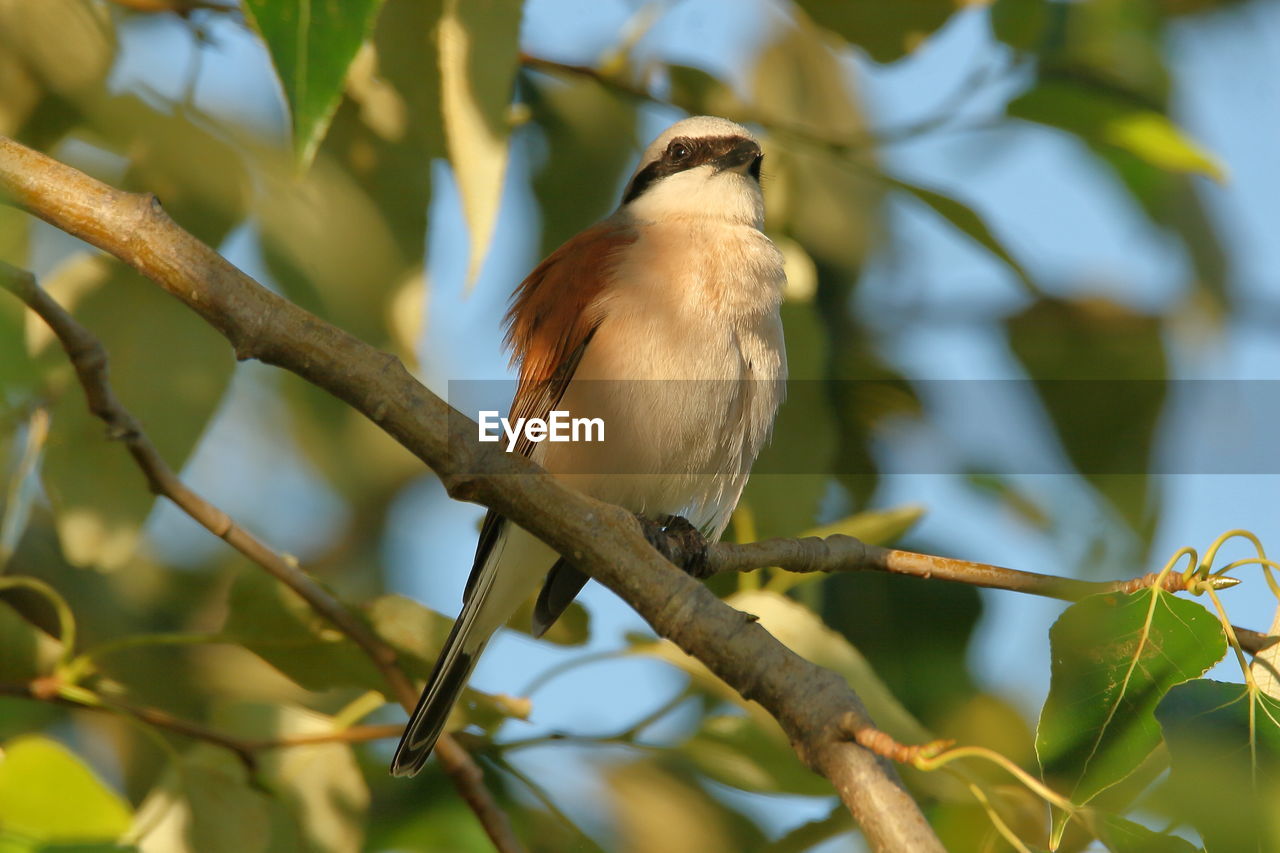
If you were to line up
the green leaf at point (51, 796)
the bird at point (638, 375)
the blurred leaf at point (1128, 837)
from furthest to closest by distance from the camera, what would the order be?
the bird at point (638, 375) < the green leaf at point (51, 796) < the blurred leaf at point (1128, 837)

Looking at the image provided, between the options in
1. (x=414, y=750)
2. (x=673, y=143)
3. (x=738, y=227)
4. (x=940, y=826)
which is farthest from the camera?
(x=673, y=143)

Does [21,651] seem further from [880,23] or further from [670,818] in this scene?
[880,23]

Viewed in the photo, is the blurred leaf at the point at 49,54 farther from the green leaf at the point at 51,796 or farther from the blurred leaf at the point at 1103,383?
the blurred leaf at the point at 1103,383

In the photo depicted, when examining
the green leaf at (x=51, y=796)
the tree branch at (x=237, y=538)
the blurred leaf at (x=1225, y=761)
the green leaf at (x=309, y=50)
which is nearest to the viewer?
the blurred leaf at (x=1225, y=761)

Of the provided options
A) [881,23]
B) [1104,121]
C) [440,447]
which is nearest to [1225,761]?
[440,447]

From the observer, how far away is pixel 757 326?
2.54 meters

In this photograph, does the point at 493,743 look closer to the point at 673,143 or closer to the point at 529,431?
the point at 529,431

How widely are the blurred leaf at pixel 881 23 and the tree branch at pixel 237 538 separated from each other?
1.61 meters

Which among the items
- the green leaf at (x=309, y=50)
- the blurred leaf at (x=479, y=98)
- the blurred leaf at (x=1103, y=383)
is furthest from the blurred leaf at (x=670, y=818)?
the green leaf at (x=309, y=50)

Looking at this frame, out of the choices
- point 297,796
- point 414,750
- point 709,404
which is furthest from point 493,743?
point 709,404

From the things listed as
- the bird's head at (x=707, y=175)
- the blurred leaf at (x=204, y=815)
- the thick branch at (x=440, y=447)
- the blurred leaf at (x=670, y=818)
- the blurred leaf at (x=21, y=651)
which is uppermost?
the bird's head at (x=707, y=175)

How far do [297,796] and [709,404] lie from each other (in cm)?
105

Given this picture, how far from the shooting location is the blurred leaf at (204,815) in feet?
6.91

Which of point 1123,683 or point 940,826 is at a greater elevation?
point 1123,683
